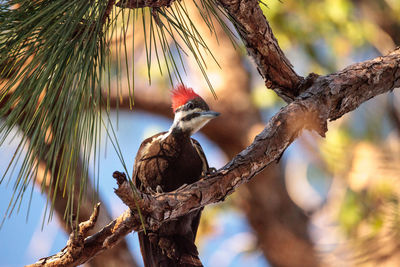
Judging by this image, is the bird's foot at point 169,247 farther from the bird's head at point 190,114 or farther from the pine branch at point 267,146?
the pine branch at point 267,146

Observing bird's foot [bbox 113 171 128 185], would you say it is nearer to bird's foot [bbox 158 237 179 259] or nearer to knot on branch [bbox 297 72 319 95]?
knot on branch [bbox 297 72 319 95]

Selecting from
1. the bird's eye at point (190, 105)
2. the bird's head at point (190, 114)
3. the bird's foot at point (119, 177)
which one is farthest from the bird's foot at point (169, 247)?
the bird's foot at point (119, 177)

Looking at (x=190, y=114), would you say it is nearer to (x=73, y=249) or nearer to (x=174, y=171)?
(x=174, y=171)

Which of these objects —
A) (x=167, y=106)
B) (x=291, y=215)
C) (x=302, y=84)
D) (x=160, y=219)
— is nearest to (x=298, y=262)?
(x=291, y=215)

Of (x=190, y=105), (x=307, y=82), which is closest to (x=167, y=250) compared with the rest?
(x=190, y=105)

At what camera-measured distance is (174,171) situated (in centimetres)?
258

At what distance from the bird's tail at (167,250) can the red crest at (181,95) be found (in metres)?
0.76

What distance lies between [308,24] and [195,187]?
13.7 feet

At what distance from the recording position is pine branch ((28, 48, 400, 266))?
157cm

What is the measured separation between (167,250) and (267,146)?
1.13 metres

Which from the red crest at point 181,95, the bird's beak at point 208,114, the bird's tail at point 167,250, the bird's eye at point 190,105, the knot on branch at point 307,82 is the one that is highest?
the red crest at point 181,95

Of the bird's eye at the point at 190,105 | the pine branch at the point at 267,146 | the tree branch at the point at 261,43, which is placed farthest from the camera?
the bird's eye at the point at 190,105

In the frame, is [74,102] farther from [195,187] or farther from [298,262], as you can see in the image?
[298,262]

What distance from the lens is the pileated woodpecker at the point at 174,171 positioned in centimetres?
258
